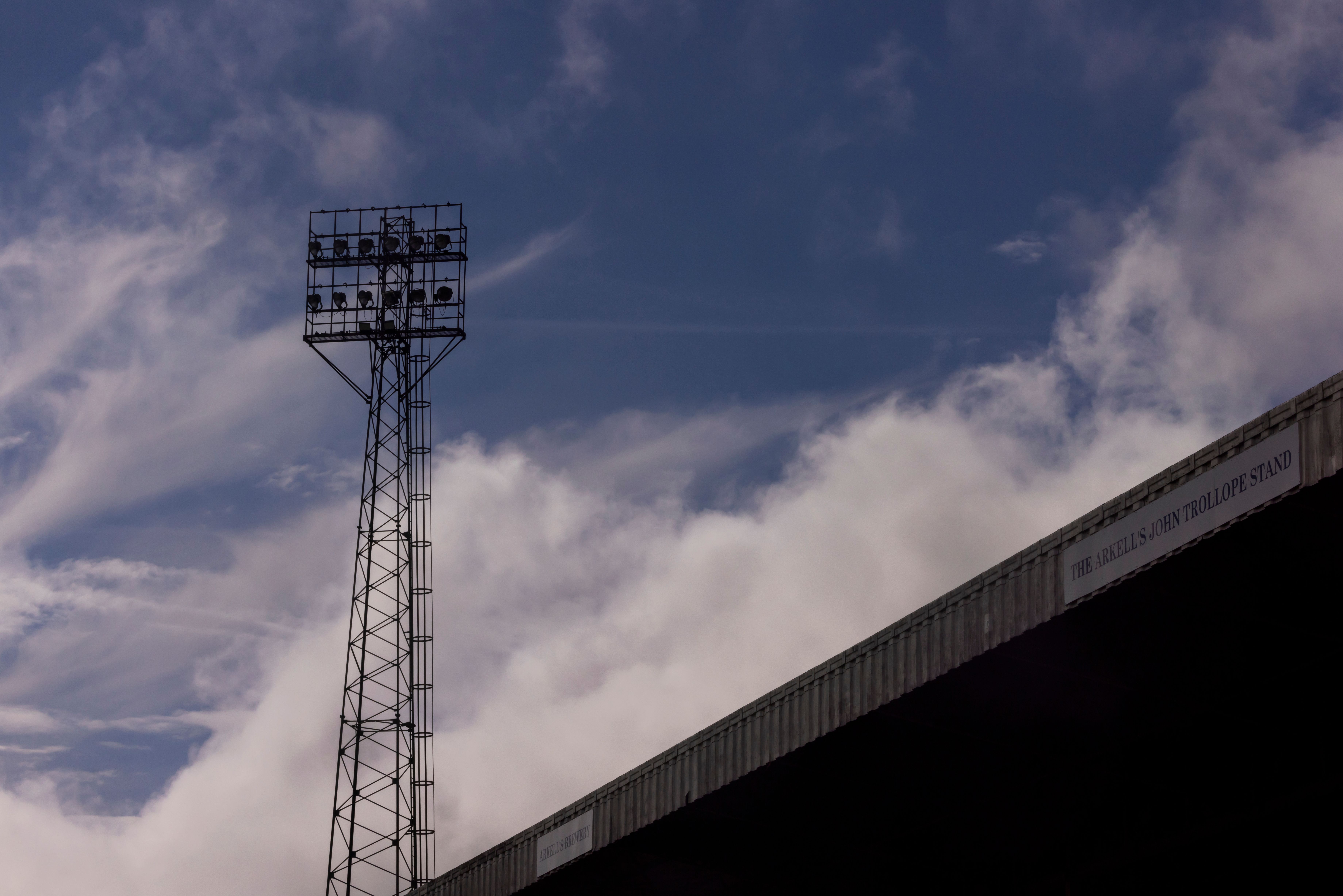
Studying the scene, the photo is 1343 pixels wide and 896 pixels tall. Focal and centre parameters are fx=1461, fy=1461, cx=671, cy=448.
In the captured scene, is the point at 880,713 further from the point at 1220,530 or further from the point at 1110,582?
the point at 1220,530

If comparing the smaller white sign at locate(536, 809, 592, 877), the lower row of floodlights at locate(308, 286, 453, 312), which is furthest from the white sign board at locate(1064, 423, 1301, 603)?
the lower row of floodlights at locate(308, 286, 453, 312)

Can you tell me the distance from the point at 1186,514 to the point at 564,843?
58.4ft

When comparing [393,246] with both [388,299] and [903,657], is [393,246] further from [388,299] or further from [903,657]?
[903,657]

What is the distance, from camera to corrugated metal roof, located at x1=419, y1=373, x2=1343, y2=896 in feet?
53.0

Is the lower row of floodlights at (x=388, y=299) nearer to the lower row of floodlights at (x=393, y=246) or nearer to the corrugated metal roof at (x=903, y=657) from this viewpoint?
the lower row of floodlights at (x=393, y=246)

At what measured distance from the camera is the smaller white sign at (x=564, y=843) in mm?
30219

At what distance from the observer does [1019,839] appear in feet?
91.6

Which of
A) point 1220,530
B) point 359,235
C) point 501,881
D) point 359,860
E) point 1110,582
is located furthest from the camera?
point 359,235

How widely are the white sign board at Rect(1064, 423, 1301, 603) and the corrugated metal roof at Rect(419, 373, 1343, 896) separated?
0.31 feet

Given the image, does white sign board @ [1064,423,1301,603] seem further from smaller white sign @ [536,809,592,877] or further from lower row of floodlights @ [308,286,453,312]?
lower row of floodlights @ [308,286,453,312]

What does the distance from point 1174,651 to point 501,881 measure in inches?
706

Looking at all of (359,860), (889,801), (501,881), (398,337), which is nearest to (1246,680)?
(889,801)

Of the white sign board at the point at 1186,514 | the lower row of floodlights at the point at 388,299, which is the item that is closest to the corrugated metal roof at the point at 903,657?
the white sign board at the point at 1186,514

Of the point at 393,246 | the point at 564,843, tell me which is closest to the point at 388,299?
the point at 393,246
